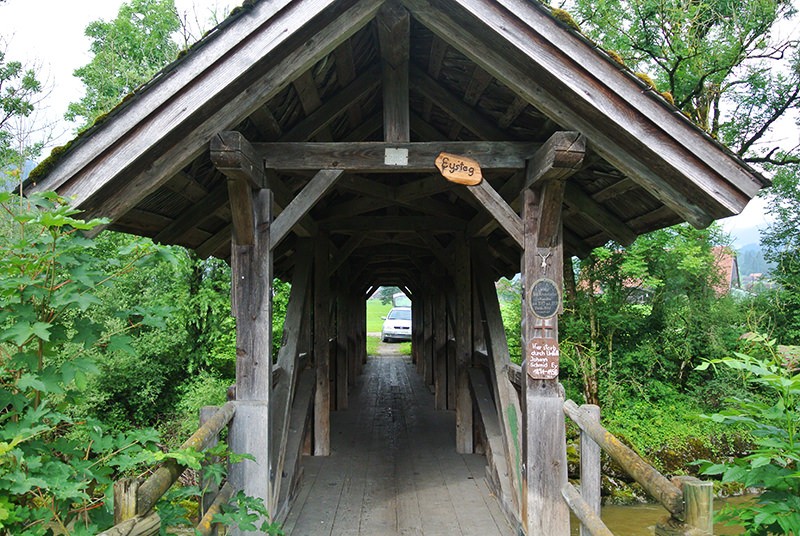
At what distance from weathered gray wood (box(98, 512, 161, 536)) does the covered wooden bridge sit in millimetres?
1591

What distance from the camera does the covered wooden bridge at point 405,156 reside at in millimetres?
2822

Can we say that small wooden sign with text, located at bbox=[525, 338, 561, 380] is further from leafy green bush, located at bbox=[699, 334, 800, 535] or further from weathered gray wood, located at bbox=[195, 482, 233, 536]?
weathered gray wood, located at bbox=[195, 482, 233, 536]

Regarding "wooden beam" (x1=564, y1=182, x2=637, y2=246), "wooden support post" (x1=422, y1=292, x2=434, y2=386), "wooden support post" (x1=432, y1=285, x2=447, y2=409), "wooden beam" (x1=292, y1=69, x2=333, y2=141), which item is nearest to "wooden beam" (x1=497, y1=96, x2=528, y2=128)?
"wooden beam" (x1=564, y1=182, x2=637, y2=246)

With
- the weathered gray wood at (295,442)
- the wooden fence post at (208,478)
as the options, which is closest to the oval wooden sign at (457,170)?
the wooden fence post at (208,478)

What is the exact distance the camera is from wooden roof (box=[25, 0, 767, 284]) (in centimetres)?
279

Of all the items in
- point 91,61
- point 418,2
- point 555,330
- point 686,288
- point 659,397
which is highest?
point 91,61

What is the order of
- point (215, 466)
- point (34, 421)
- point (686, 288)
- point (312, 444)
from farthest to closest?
point (686, 288)
point (312, 444)
point (215, 466)
point (34, 421)

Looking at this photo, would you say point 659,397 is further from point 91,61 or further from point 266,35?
point 91,61

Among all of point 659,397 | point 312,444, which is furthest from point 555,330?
point 659,397

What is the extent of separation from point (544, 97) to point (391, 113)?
1039 millimetres

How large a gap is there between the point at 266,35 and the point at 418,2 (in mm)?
868

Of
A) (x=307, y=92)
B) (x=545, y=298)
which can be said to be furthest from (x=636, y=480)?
(x=307, y=92)

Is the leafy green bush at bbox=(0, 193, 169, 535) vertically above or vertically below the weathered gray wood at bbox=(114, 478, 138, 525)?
above

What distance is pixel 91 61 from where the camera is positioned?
14312 mm
